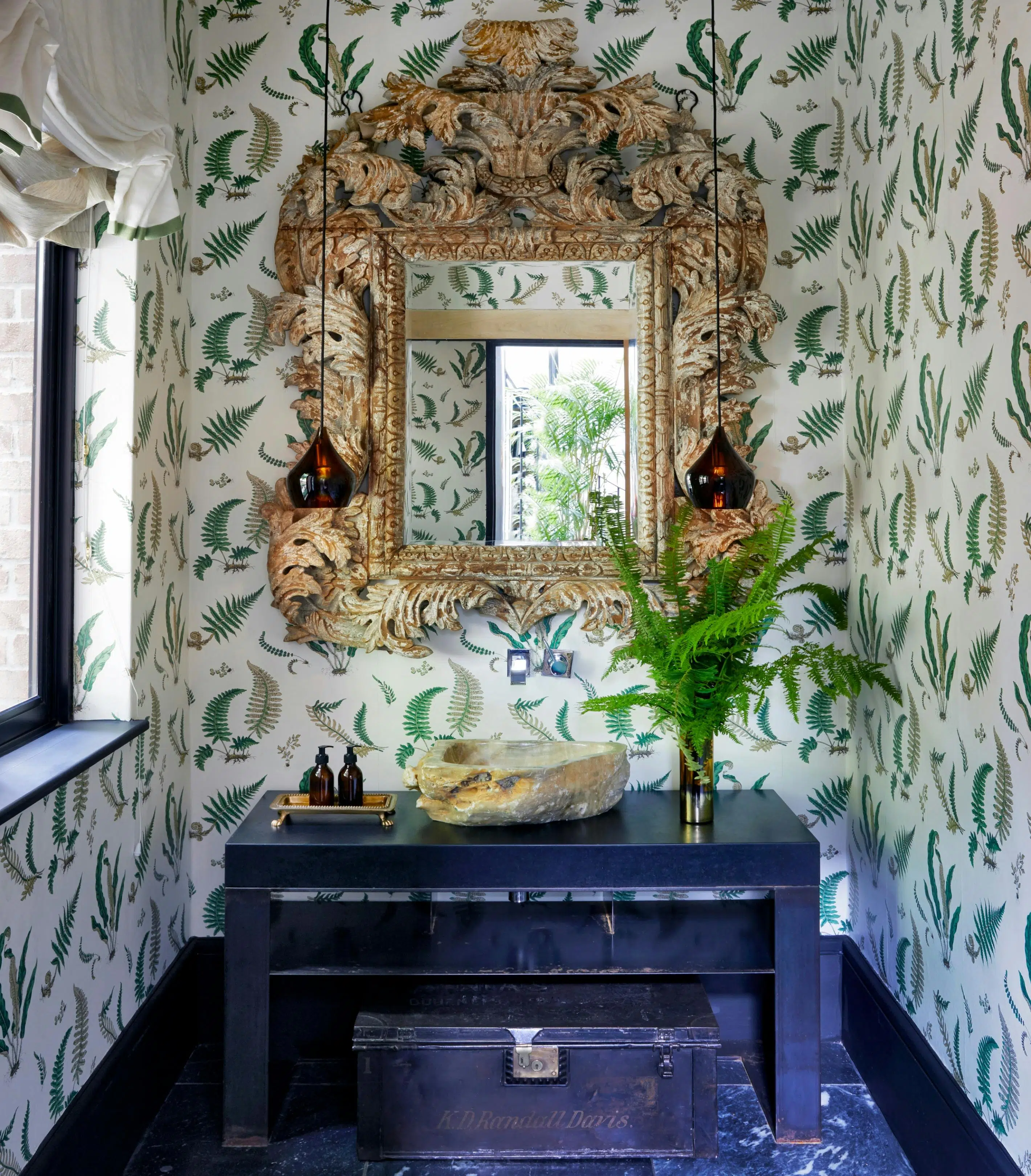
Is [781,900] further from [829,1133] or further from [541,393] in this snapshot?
[541,393]

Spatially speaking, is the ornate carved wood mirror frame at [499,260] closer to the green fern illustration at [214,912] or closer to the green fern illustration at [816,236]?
the green fern illustration at [816,236]

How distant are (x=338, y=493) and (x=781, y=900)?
1284 millimetres

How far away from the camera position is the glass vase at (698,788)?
2.13 metres

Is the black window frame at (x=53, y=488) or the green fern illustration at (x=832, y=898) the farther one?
the green fern illustration at (x=832, y=898)

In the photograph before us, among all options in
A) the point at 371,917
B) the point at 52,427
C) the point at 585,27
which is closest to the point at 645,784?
the point at 371,917

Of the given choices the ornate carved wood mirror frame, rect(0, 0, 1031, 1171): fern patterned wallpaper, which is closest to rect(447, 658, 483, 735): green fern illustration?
rect(0, 0, 1031, 1171): fern patterned wallpaper

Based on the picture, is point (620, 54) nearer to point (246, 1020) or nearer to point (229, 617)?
point (229, 617)

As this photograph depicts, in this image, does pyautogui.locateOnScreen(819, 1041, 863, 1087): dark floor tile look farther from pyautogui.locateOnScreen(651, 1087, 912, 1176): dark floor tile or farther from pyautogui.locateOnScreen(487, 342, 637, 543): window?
pyautogui.locateOnScreen(487, 342, 637, 543): window

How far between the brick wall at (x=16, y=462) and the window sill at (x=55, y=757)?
111 millimetres

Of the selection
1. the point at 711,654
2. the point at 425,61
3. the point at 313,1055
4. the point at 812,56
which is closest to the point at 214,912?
the point at 313,1055

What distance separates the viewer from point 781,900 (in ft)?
6.66

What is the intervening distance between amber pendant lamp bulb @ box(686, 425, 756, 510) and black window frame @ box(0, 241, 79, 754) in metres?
1.35

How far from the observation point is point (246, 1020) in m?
2.00

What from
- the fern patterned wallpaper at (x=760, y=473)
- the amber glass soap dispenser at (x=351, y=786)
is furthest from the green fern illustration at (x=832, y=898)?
the amber glass soap dispenser at (x=351, y=786)
